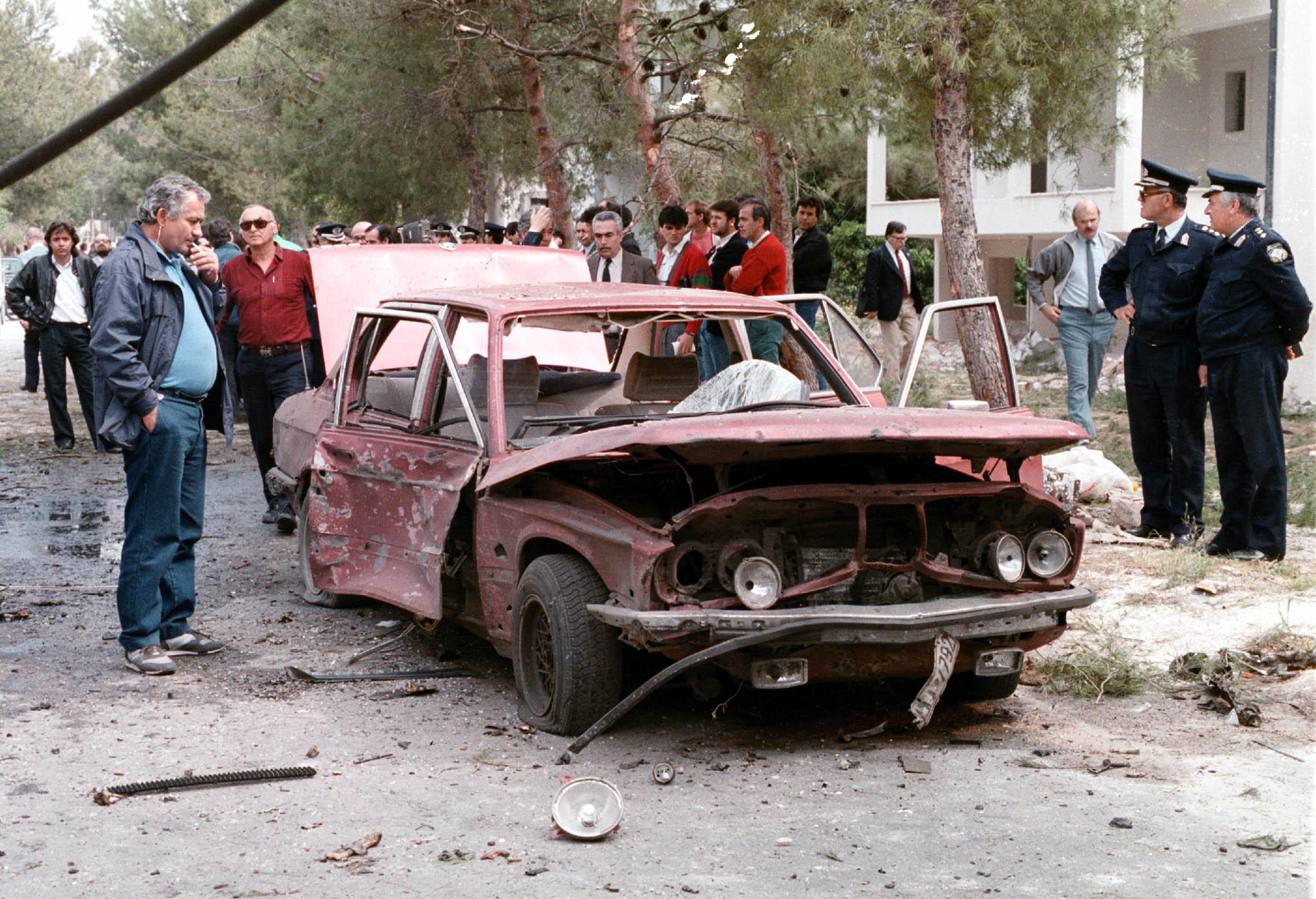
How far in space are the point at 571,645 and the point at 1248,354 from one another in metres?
4.51

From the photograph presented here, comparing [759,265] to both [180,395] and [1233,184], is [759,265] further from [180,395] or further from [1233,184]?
[180,395]

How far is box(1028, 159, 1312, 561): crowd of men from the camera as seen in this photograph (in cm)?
773

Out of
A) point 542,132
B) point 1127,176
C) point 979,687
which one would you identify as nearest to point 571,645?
point 979,687

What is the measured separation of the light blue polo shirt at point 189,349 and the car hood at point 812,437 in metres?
1.86

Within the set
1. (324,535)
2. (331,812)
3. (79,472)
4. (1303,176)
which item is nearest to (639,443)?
(331,812)

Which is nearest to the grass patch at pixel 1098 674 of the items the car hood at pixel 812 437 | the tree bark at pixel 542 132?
the car hood at pixel 812 437

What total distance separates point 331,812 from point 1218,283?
18.3 ft

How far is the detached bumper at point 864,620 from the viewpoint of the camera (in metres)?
4.68

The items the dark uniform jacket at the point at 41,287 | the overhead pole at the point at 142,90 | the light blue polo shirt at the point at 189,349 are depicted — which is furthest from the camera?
the dark uniform jacket at the point at 41,287

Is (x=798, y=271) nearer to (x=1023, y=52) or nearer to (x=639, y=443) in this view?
(x=1023, y=52)

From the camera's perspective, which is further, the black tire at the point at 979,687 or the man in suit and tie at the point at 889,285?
the man in suit and tie at the point at 889,285

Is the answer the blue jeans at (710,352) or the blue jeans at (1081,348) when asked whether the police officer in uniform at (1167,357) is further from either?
the blue jeans at (1081,348)

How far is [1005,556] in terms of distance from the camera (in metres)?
5.15

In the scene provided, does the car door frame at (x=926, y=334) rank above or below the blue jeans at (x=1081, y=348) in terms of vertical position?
above
